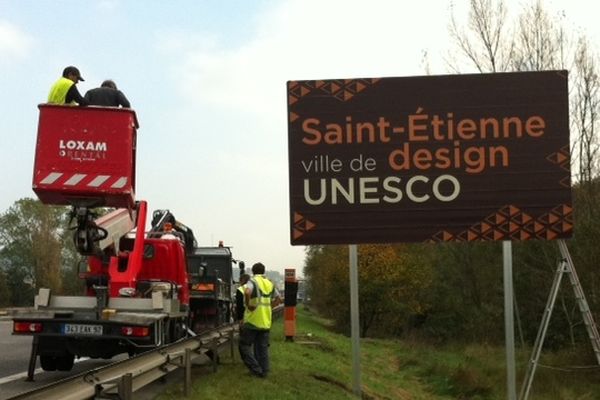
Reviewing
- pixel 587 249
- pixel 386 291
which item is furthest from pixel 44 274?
pixel 587 249

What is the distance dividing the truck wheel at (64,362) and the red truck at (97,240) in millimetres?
16

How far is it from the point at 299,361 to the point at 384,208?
5512 mm

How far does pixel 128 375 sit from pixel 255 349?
5.16m

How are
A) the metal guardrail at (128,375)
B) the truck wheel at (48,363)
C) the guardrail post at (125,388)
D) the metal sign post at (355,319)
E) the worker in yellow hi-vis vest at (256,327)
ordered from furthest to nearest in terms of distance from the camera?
the metal sign post at (355,319) → the truck wheel at (48,363) → the worker in yellow hi-vis vest at (256,327) → the guardrail post at (125,388) → the metal guardrail at (128,375)

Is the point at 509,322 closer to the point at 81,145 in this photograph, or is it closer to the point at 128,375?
the point at 128,375

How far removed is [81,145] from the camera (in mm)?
10141

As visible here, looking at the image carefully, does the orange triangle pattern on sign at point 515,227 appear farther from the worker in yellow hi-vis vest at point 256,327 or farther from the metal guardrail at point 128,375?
the metal guardrail at point 128,375

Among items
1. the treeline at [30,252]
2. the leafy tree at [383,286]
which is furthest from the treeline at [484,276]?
the treeline at [30,252]

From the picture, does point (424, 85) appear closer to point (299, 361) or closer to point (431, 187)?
point (431, 187)

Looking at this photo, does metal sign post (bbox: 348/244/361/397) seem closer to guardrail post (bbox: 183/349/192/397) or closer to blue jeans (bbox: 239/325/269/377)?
blue jeans (bbox: 239/325/269/377)

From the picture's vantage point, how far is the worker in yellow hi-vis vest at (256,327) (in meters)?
11.7

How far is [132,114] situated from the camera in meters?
10.5

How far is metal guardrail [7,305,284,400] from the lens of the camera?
5844 millimetres

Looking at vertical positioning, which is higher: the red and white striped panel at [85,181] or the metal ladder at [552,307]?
the red and white striped panel at [85,181]
